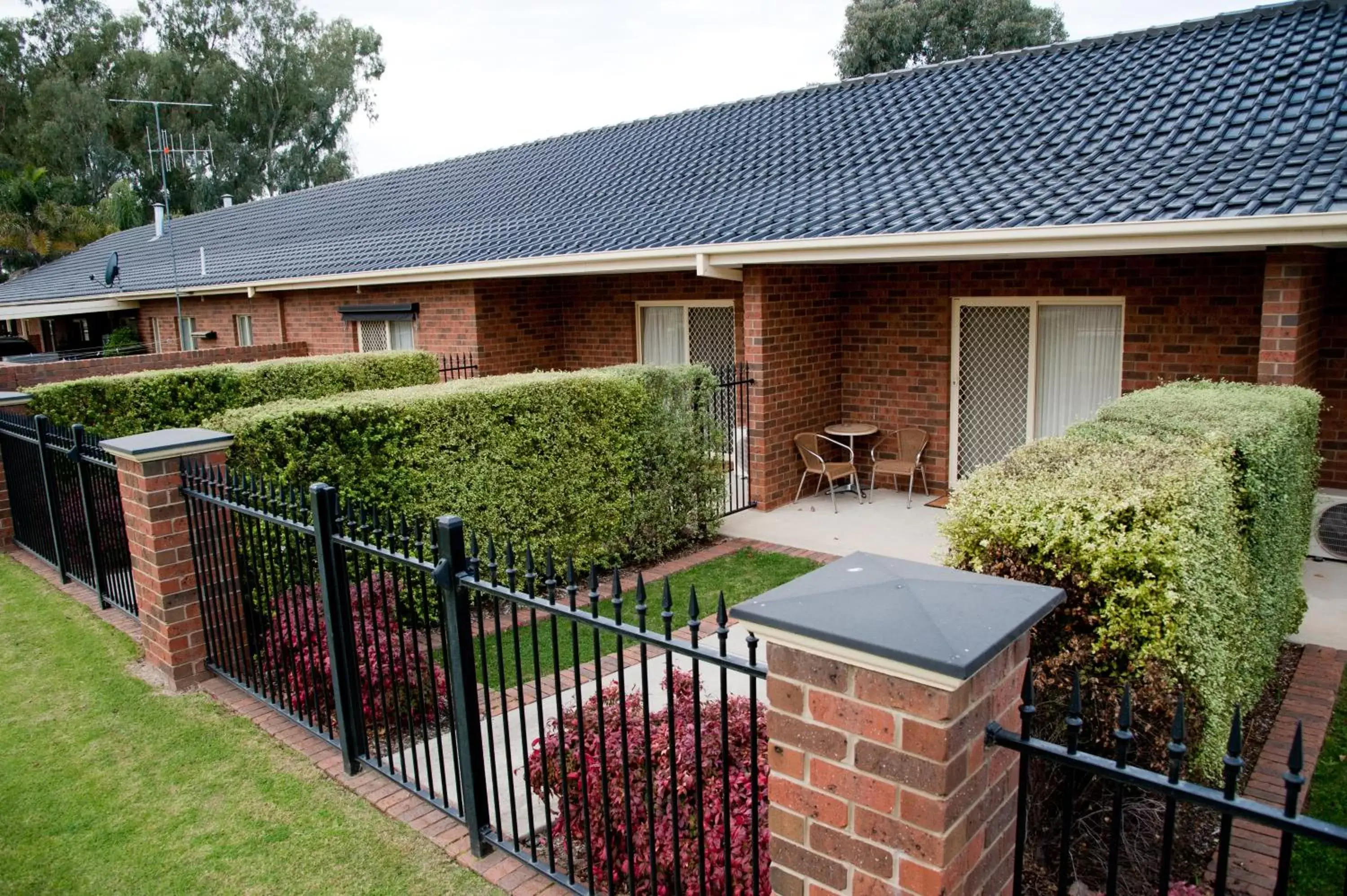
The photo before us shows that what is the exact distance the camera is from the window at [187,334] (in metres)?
20.7

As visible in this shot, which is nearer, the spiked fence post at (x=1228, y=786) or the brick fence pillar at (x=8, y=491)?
the spiked fence post at (x=1228, y=786)

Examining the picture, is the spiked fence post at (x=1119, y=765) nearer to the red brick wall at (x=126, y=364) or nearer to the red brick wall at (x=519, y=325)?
the red brick wall at (x=519, y=325)

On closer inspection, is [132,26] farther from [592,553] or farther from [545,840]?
[545,840]

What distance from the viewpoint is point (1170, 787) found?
71.3 inches

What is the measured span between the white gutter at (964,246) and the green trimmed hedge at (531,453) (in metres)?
1.63

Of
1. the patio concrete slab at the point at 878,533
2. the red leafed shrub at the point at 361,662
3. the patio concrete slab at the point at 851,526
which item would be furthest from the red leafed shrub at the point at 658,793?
the patio concrete slab at the point at 851,526

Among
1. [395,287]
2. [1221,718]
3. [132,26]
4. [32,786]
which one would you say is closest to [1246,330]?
[1221,718]

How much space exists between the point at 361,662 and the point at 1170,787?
411cm

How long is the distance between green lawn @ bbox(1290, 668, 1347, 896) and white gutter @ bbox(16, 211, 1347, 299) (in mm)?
3271

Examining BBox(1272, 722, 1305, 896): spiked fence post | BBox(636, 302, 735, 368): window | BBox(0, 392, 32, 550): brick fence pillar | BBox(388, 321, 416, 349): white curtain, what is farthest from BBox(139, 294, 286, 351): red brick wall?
BBox(1272, 722, 1305, 896): spiked fence post

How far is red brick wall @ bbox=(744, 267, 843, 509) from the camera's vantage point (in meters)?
9.72

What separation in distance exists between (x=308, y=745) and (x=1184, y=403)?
524cm

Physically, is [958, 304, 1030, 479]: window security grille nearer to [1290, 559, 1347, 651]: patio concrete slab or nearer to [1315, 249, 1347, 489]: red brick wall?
[1315, 249, 1347, 489]: red brick wall

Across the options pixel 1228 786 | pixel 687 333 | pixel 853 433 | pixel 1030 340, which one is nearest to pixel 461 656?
pixel 1228 786
